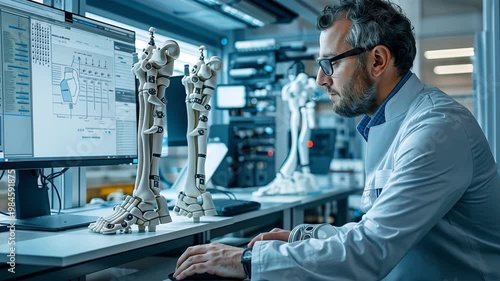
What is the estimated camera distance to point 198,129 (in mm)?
1589

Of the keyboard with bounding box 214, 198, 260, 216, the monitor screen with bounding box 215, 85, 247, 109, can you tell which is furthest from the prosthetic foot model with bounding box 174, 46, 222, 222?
the monitor screen with bounding box 215, 85, 247, 109

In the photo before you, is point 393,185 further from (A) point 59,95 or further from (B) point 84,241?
(A) point 59,95

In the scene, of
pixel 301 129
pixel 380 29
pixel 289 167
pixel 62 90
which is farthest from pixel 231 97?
pixel 380 29

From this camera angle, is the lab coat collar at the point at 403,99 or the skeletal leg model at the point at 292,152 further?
the skeletal leg model at the point at 292,152

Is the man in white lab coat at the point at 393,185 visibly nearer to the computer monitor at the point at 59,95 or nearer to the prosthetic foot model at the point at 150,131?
the prosthetic foot model at the point at 150,131

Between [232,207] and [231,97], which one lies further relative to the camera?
[231,97]

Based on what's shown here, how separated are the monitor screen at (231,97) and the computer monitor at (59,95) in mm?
1291

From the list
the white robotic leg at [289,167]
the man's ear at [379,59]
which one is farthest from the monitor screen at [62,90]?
the white robotic leg at [289,167]

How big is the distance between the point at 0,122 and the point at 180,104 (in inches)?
36.0

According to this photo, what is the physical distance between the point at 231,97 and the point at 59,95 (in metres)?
1.62

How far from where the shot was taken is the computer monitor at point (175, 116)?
6.88ft

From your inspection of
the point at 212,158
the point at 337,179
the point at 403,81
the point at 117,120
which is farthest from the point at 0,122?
the point at 337,179

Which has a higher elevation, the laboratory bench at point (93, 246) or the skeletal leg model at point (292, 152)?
the skeletal leg model at point (292, 152)

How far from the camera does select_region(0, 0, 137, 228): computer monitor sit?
4.21ft
